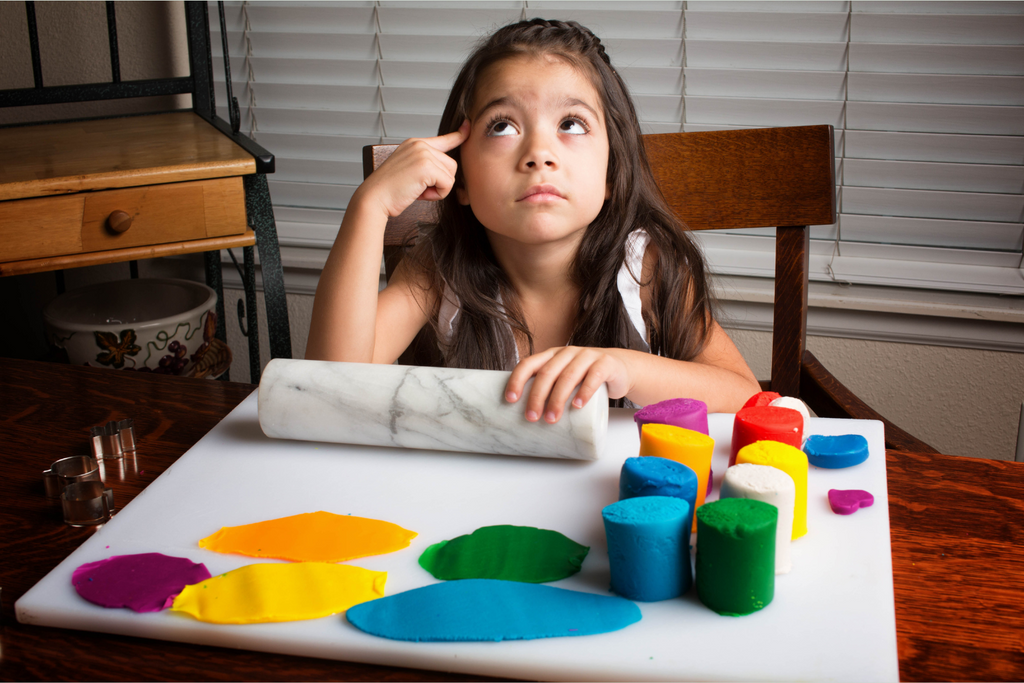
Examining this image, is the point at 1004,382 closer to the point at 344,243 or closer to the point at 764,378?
the point at 764,378

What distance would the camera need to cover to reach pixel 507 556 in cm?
47

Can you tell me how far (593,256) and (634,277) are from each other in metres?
0.06

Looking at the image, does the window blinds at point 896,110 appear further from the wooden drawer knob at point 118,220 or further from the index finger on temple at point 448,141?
the wooden drawer knob at point 118,220

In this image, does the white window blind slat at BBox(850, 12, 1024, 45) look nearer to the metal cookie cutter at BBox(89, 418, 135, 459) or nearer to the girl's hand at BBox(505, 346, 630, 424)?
the girl's hand at BBox(505, 346, 630, 424)

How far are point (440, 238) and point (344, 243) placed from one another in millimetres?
206

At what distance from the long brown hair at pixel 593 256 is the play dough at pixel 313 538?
55 centimetres

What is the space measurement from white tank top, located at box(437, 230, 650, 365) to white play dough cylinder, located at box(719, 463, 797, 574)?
0.58 meters

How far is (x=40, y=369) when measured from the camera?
2.67 ft

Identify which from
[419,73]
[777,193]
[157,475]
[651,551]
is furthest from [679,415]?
[419,73]

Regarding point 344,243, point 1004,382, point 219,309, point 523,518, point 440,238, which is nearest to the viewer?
point 523,518

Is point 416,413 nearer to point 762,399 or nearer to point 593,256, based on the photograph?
point 762,399

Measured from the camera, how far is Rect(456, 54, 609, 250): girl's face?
0.86 meters

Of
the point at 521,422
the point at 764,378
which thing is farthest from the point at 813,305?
the point at 521,422

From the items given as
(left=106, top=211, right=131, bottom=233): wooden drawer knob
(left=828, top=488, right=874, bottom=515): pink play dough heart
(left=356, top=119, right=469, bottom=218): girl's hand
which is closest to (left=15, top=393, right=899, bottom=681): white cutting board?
(left=828, top=488, right=874, bottom=515): pink play dough heart
